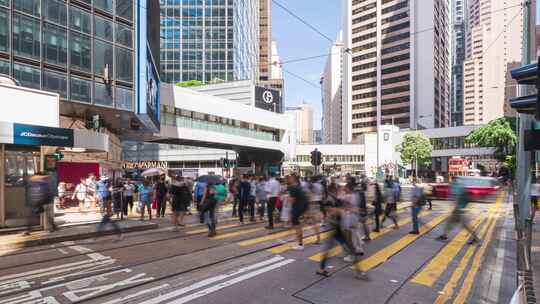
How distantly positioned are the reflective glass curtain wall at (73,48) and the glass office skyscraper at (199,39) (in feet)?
153

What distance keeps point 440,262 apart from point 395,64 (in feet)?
350

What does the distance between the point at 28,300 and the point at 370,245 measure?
7.01 m

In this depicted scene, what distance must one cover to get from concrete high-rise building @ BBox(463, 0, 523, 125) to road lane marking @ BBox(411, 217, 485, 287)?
4217 inches

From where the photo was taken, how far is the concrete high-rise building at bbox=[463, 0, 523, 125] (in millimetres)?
112431

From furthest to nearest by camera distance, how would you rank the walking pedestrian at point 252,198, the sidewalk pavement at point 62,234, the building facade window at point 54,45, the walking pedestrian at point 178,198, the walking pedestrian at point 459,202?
the building facade window at point 54,45 → the walking pedestrian at point 252,198 → the walking pedestrian at point 178,198 → the sidewalk pavement at point 62,234 → the walking pedestrian at point 459,202

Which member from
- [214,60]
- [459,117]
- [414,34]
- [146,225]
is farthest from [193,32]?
[459,117]

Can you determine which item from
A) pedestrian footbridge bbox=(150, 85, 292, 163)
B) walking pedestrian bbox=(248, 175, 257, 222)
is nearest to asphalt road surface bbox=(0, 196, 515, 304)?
walking pedestrian bbox=(248, 175, 257, 222)

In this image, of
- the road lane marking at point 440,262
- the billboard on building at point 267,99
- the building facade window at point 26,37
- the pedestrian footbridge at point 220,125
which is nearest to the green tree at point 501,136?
the pedestrian footbridge at point 220,125

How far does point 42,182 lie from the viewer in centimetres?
980

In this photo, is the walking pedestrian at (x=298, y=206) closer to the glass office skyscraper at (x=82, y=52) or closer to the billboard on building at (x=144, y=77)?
the glass office skyscraper at (x=82, y=52)

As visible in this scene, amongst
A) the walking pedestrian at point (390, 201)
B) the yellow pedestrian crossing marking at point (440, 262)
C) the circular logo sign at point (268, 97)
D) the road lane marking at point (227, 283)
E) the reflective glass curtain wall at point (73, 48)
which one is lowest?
the yellow pedestrian crossing marking at point (440, 262)

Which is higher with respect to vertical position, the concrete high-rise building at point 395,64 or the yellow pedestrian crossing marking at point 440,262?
the concrete high-rise building at point 395,64

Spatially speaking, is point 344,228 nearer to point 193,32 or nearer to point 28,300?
point 28,300

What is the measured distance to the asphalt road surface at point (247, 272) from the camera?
18.6ft
